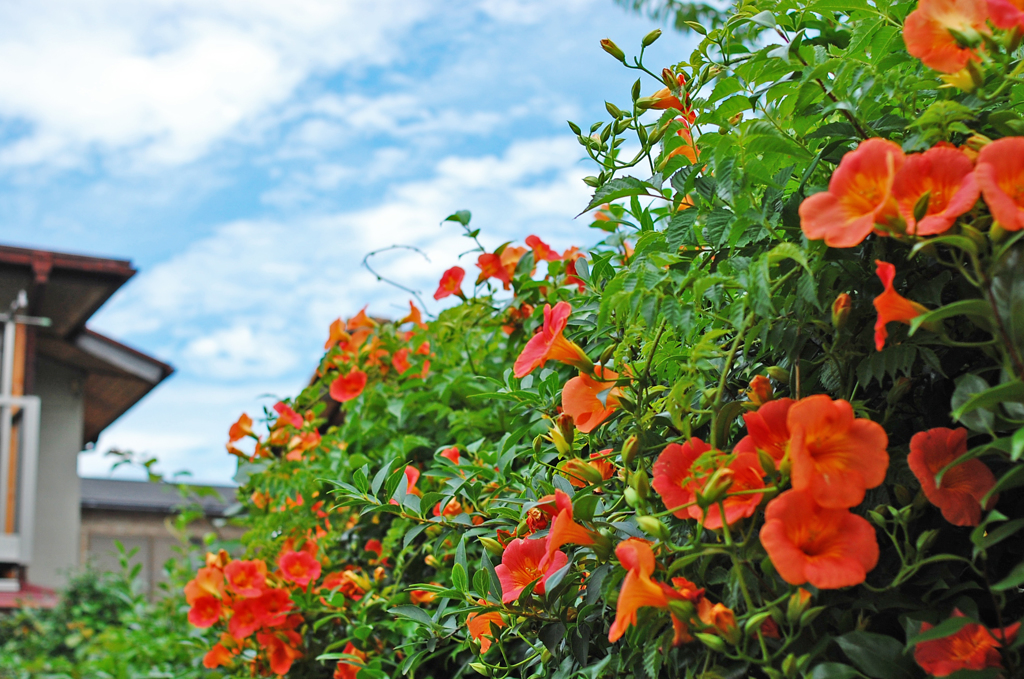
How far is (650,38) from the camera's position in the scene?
1.04m

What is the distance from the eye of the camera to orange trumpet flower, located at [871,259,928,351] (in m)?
0.66

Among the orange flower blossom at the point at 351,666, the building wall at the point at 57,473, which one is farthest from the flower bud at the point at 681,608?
the building wall at the point at 57,473

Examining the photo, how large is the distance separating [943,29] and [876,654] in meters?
0.57

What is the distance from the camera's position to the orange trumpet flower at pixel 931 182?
0.66 meters

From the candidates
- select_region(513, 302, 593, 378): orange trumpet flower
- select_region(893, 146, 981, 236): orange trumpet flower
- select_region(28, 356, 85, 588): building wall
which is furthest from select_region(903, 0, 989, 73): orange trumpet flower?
select_region(28, 356, 85, 588): building wall

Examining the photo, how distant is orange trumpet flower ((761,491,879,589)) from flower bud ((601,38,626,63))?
0.66 metres

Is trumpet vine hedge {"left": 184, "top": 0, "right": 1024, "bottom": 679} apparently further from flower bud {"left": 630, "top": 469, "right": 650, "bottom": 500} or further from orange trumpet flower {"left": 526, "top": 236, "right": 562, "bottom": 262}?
orange trumpet flower {"left": 526, "top": 236, "right": 562, "bottom": 262}

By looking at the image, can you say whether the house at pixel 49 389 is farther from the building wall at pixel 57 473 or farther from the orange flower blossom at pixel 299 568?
the orange flower blossom at pixel 299 568

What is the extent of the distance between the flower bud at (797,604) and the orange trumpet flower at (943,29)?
492 mm

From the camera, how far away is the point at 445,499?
1.28 meters

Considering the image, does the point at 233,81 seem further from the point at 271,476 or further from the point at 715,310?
the point at 715,310

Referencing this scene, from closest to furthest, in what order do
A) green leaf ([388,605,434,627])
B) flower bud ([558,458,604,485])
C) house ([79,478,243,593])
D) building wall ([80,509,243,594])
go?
flower bud ([558,458,604,485]) → green leaf ([388,605,434,627]) → house ([79,478,243,593]) → building wall ([80,509,243,594])

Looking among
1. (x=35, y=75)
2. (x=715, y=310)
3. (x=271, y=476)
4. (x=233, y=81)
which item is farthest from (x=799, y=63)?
(x=35, y=75)

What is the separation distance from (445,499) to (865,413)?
27.9 inches
